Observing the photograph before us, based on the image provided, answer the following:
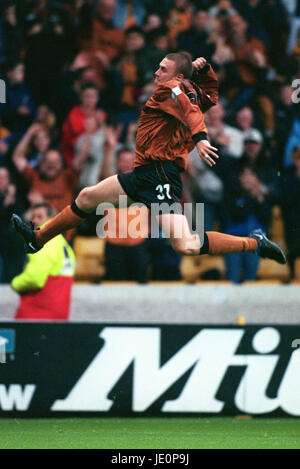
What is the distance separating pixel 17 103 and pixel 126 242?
2309 millimetres

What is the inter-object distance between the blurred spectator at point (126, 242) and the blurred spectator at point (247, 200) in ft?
3.20

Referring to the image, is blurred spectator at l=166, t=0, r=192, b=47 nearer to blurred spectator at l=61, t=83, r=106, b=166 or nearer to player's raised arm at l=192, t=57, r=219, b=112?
blurred spectator at l=61, t=83, r=106, b=166

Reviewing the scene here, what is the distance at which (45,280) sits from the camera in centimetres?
926

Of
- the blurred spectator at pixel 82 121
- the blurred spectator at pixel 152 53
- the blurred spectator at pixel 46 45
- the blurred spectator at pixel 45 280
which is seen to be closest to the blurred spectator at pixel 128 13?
the blurred spectator at pixel 46 45

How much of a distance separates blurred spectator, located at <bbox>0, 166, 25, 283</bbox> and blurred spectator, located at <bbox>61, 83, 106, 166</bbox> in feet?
2.85

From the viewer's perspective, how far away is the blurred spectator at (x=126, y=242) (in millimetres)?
10445

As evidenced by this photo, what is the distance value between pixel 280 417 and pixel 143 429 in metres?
1.51

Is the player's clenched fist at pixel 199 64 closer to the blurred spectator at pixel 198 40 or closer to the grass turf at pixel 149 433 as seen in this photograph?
the grass turf at pixel 149 433

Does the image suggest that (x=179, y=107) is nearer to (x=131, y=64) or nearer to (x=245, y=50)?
(x=131, y=64)

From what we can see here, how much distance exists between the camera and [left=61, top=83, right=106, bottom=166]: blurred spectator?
1110 centimetres

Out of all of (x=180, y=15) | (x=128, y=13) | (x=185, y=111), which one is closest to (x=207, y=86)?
(x=185, y=111)
